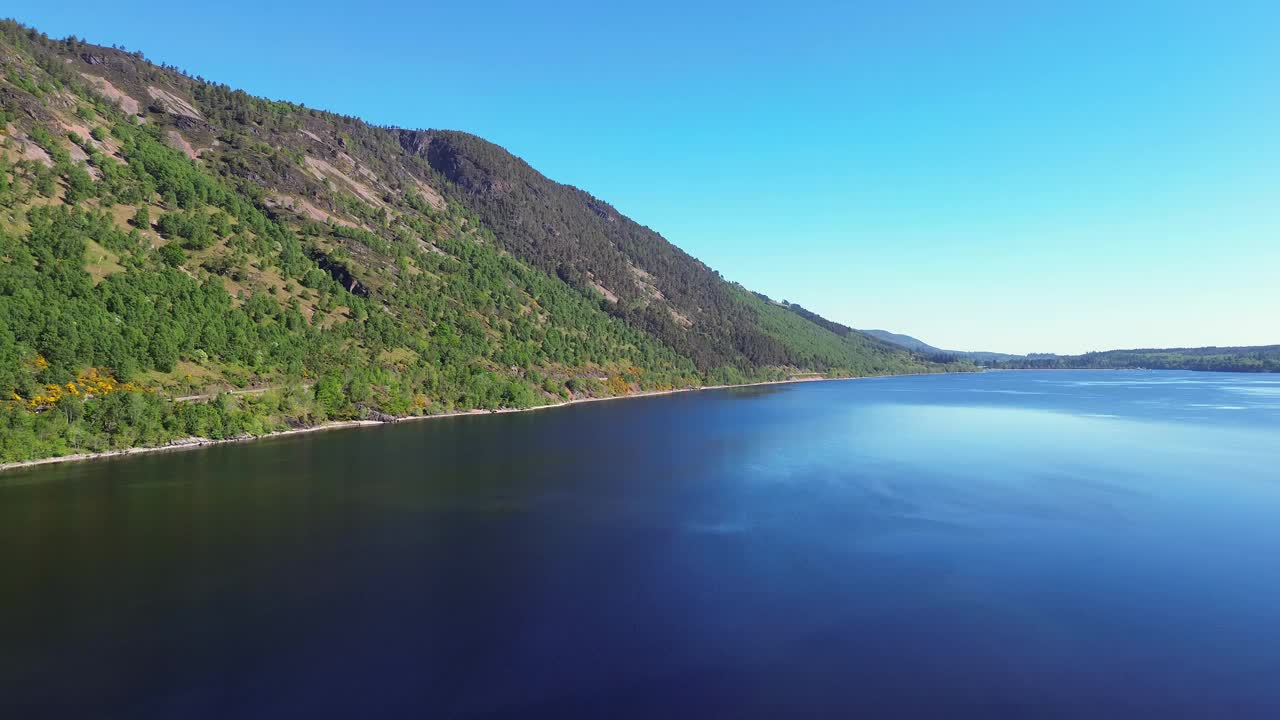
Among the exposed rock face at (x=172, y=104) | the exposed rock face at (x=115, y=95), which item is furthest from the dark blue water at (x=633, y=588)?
the exposed rock face at (x=172, y=104)

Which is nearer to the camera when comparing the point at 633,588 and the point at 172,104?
the point at 633,588

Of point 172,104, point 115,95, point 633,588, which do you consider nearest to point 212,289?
point 115,95

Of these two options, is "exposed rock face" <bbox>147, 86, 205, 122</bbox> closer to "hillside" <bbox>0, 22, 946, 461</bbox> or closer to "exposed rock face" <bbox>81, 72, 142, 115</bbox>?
"hillside" <bbox>0, 22, 946, 461</bbox>

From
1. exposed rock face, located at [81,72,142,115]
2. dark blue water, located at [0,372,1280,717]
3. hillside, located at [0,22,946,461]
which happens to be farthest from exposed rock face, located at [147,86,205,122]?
dark blue water, located at [0,372,1280,717]

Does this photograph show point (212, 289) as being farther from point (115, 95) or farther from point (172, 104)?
point (172, 104)

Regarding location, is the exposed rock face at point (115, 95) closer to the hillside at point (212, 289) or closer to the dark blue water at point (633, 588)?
the hillside at point (212, 289)
